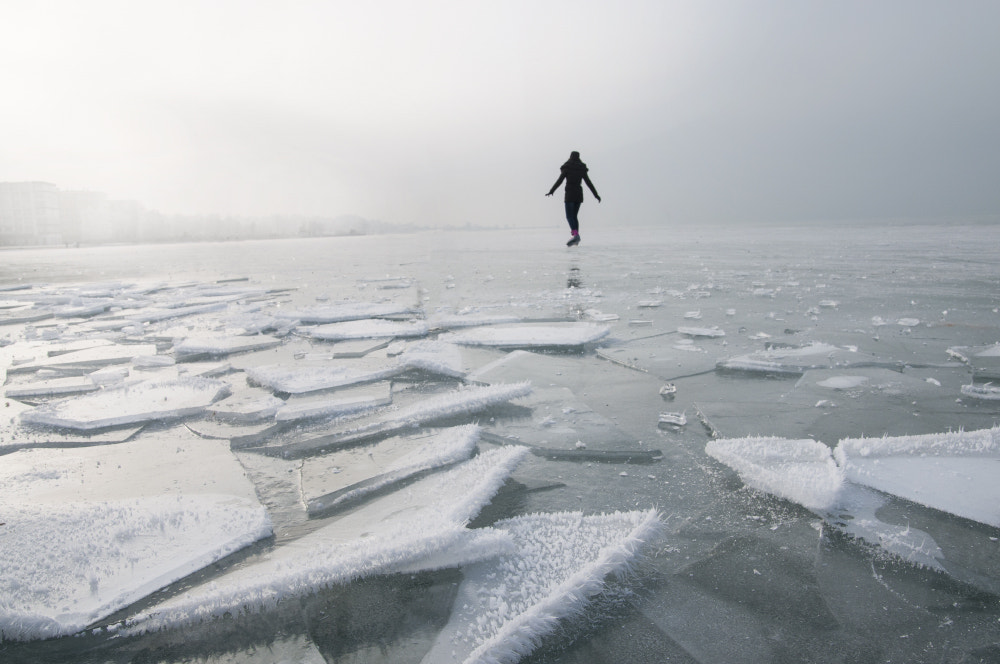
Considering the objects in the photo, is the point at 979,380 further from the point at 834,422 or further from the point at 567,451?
the point at 567,451

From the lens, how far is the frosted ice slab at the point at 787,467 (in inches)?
55.9

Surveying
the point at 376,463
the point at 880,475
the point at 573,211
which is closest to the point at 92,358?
the point at 376,463

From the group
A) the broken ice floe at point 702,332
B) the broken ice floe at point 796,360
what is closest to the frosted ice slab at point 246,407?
the broken ice floe at point 796,360

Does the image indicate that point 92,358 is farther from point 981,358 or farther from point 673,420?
point 981,358

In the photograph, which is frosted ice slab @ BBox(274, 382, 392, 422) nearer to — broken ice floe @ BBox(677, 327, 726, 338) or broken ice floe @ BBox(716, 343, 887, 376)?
broken ice floe @ BBox(716, 343, 887, 376)

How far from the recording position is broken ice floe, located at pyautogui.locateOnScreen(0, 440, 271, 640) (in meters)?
1.08

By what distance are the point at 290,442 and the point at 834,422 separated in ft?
6.85

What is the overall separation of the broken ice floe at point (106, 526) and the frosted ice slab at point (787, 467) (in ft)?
4.44

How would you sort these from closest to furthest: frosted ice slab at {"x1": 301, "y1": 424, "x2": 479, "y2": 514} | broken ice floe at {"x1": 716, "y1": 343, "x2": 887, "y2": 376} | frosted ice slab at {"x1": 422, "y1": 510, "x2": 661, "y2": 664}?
frosted ice slab at {"x1": 422, "y1": 510, "x2": 661, "y2": 664}
frosted ice slab at {"x1": 301, "y1": 424, "x2": 479, "y2": 514}
broken ice floe at {"x1": 716, "y1": 343, "x2": 887, "y2": 376}

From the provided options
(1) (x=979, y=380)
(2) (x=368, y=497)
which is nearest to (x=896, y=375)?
(1) (x=979, y=380)

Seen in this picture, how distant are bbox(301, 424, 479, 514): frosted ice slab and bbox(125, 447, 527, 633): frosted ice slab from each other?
0.35 ft

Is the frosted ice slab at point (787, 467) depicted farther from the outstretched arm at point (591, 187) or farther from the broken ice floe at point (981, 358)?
the outstretched arm at point (591, 187)

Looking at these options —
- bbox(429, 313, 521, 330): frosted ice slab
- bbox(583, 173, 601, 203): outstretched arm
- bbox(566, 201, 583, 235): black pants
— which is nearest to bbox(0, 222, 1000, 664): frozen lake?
bbox(429, 313, 521, 330): frosted ice slab

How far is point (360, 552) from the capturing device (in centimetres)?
116
